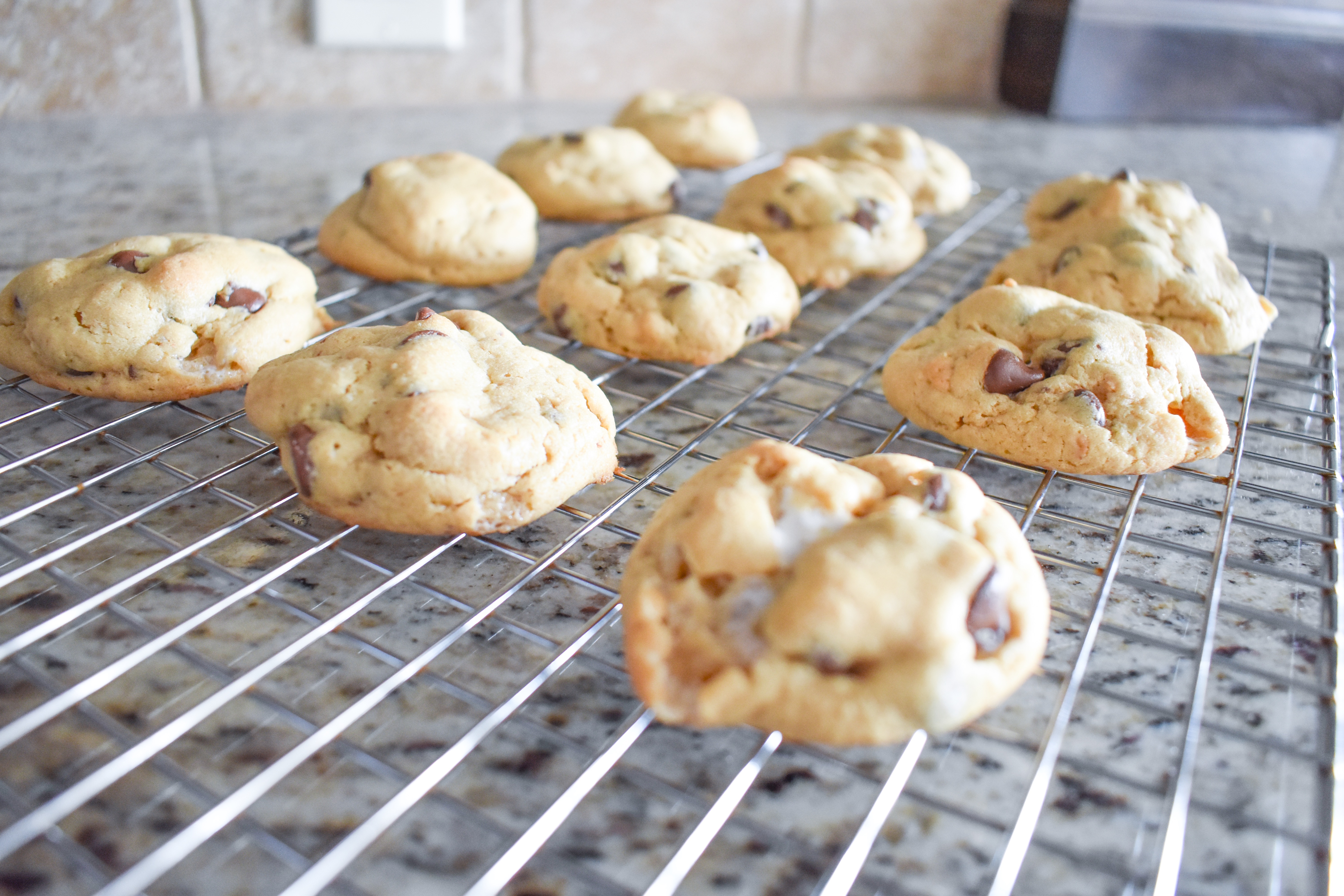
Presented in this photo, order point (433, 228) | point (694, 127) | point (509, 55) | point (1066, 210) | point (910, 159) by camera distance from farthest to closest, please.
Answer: point (509, 55) → point (694, 127) → point (910, 159) → point (1066, 210) → point (433, 228)

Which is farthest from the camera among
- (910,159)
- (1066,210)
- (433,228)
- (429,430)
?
(910,159)

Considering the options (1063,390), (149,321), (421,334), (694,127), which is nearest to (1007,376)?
(1063,390)

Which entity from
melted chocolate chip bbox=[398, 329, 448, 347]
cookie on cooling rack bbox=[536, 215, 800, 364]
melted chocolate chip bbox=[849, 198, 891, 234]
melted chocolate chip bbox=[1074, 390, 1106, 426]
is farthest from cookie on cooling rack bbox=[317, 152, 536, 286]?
melted chocolate chip bbox=[1074, 390, 1106, 426]

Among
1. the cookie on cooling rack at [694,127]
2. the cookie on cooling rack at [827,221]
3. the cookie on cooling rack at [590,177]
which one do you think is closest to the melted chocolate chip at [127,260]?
the cookie on cooling rack at [590,177]

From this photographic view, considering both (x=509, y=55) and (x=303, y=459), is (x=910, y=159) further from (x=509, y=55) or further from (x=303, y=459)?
(x=303, y=459)

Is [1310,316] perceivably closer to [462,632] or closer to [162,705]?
[462,632]

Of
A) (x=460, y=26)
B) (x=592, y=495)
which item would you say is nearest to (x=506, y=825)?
(x=592, y=495)
